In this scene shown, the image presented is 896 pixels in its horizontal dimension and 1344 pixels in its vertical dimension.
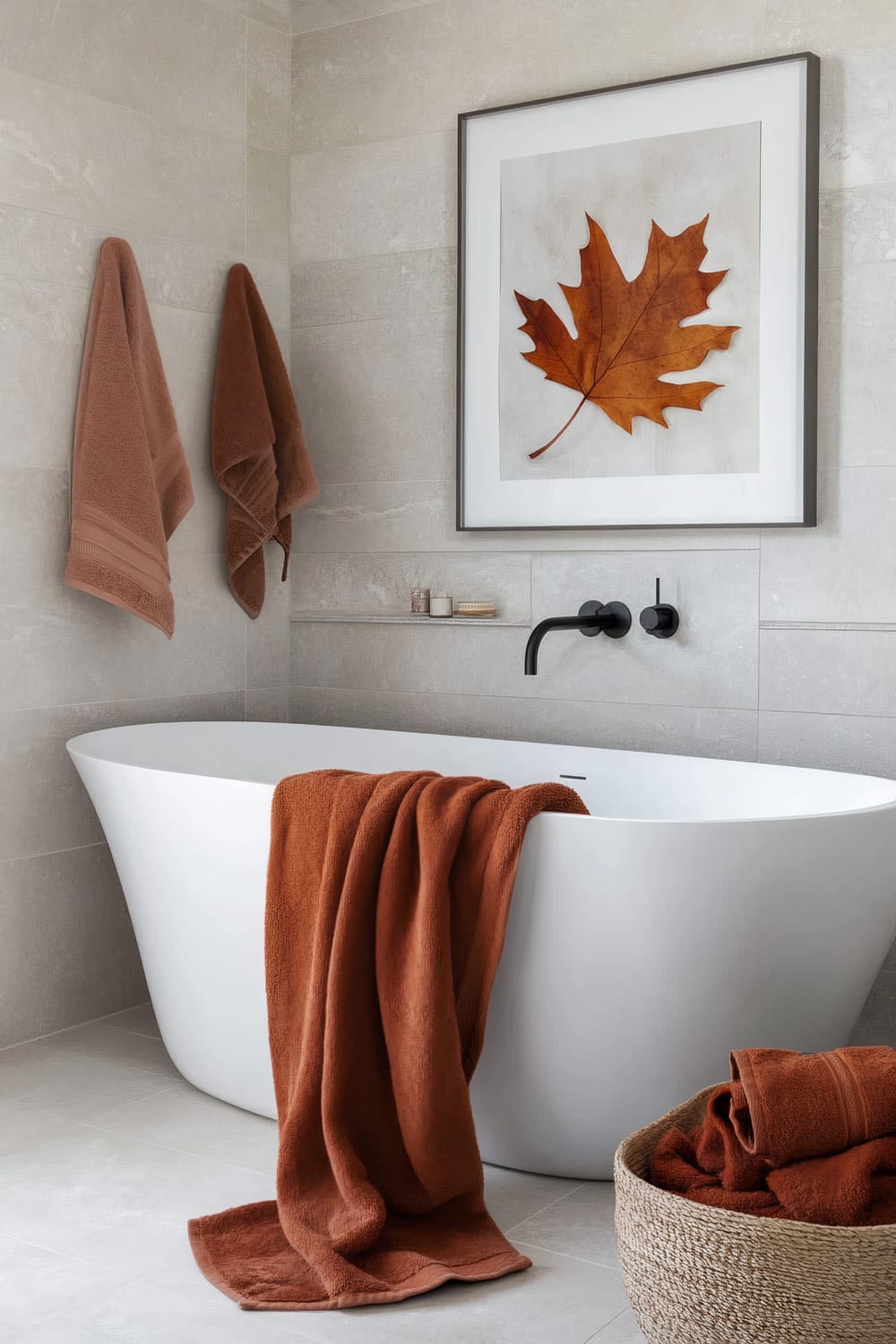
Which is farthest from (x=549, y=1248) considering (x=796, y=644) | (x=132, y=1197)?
(x=796, y=644)

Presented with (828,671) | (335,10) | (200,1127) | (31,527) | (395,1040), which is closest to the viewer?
(395,1040)

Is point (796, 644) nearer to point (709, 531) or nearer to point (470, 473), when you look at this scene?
point (709, 531)

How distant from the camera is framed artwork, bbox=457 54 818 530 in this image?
293 centimetres

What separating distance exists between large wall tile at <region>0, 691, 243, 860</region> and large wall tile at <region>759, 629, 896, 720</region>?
1.51m

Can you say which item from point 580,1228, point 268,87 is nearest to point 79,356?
point 268,87

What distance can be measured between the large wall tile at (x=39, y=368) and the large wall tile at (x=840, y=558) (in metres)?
1.60


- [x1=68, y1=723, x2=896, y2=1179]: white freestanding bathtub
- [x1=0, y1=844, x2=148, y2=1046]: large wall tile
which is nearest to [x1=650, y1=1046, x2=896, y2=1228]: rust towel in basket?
[x1=68, y1=723, x2=896, y2=1179]: white freestanding bathtub

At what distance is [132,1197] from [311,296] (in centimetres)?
235

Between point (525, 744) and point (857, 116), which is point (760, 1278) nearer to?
point (525, 744)

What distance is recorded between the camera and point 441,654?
3482mm

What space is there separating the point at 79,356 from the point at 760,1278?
2.43 meters

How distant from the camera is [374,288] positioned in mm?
3570

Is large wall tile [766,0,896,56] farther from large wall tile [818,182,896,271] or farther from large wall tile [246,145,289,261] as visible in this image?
large wall tile [246,145,289,261]

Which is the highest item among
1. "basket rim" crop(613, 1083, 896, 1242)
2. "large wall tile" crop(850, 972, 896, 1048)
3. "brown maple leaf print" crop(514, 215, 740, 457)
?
"brown maple leaf print" crop(514, 215, 740, 457)
